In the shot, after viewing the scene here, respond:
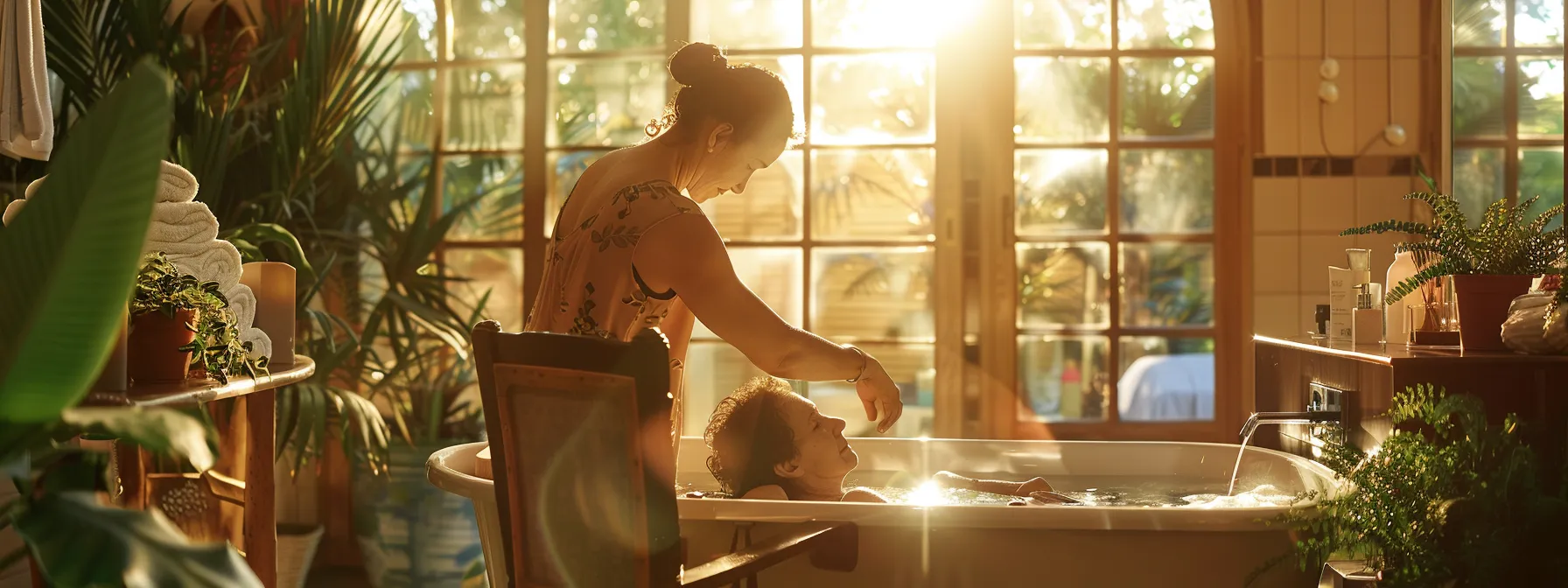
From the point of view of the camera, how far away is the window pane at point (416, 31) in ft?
12.4

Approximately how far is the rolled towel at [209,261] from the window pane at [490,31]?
192 cm

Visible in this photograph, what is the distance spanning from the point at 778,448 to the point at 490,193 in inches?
74.0

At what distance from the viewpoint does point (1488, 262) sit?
67.3 inches

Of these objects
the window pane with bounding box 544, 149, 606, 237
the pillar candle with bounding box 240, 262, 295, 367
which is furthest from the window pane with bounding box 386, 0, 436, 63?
the pillar candle with bounding box 240, 262, 295, 367

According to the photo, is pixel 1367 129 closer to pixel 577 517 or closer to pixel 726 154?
pixel 726 154

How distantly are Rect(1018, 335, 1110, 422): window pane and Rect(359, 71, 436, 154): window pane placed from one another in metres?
1.97

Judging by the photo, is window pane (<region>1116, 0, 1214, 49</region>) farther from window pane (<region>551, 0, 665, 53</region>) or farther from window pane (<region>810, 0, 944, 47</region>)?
window pane (<region>551, 0, 665, 53</region>)

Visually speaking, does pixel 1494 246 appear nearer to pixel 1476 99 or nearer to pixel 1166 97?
pixel 1476 99

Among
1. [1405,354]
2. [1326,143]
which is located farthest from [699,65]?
[1326,143]

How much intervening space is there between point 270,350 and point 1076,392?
91.7 inches

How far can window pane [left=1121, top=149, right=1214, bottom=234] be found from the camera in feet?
11.7

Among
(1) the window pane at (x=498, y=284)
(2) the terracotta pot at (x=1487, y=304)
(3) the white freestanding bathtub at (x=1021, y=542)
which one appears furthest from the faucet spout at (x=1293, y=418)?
(1) the window pane at (x=498, y=284)

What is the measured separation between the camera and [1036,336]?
142 inches

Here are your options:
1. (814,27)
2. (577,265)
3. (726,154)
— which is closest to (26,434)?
(577,265)
